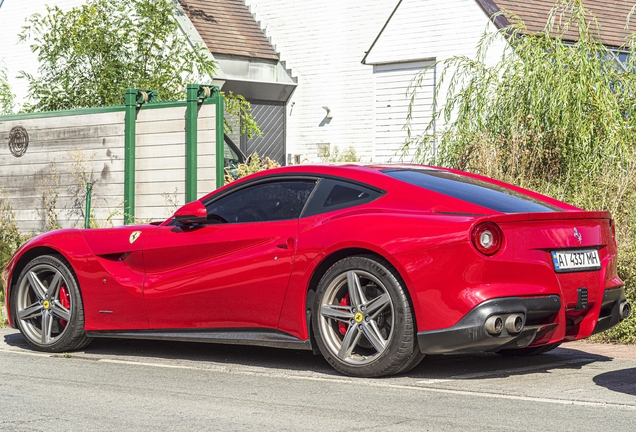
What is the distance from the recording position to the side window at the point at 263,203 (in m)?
7.49

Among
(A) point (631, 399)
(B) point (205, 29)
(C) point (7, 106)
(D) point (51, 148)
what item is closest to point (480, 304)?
(A) point (631, 399)

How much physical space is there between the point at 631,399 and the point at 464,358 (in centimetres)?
195

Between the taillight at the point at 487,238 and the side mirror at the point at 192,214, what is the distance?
2175 millimetres

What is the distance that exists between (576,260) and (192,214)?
2769 millimetres

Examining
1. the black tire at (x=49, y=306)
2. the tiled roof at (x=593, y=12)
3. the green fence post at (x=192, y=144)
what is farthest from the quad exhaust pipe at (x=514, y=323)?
the tiled roof at (x=593, y=12)

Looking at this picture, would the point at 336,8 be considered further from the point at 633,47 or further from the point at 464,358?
the point at 464,358

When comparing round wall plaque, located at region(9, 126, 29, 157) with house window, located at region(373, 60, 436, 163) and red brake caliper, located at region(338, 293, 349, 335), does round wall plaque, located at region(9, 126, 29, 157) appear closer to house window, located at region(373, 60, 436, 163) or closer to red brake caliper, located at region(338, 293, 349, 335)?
red brake caliper, located at region(338, 293, 349, 335)

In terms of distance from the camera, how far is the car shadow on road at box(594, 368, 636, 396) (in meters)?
6.46

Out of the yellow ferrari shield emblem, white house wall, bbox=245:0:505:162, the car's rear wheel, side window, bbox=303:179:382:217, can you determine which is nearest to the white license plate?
the car's rear wheel

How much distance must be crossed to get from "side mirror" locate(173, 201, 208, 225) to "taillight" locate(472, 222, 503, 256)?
2.17m

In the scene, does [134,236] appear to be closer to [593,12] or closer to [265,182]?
[265,182]

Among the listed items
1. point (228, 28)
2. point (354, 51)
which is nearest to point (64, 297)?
point (354, 51)

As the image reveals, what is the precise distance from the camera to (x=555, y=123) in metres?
12.1

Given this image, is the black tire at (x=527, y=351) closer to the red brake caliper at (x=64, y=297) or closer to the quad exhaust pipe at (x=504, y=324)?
the quad exhaust pipe at (x=504, y=324)
